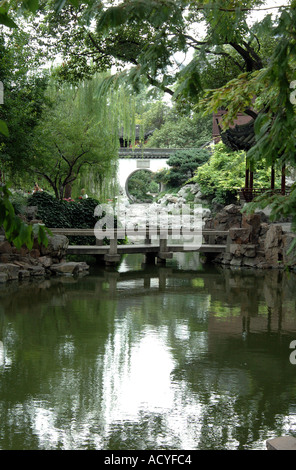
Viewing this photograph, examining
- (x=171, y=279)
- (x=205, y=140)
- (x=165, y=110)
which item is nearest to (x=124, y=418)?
(x=171, y=279)

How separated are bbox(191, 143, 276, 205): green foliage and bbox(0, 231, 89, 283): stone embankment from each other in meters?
10.1

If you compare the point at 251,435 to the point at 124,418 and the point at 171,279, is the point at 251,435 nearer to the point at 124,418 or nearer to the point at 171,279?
the point at 124,418

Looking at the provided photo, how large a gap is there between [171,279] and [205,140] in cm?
1925

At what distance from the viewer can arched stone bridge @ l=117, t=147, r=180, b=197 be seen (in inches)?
1188

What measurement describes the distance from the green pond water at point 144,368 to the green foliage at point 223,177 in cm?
1144

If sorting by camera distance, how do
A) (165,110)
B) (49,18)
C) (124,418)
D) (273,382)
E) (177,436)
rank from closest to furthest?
(177,436) < (124,418) < (273,382) < (49,18) < (165,110)

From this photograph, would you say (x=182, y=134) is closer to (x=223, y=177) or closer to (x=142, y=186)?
(x=142, y=186)

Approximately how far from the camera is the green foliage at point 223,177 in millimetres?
21359

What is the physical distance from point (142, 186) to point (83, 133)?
1911 centimetres

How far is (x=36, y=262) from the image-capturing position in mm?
11820

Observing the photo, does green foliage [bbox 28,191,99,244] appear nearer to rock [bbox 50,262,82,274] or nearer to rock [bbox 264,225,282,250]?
rock [bbox 50,262,82,274]

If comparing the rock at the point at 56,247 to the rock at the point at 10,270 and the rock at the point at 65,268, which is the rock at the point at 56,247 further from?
the rock at the point at 10,270

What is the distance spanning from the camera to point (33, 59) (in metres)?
12.4

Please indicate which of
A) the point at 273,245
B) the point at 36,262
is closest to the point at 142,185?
the point at 273,245
